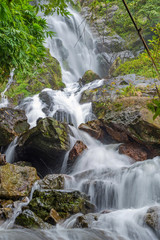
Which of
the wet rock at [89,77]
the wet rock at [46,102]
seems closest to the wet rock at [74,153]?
the wet rock at [46,102]

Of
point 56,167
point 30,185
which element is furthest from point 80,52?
point 30,185

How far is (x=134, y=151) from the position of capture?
7.65 meters

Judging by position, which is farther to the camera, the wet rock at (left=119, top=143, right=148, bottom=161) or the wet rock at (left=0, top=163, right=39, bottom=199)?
the wet rock at (left=119, top=143, right=148, bottom=161)

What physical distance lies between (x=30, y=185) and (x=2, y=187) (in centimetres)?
92

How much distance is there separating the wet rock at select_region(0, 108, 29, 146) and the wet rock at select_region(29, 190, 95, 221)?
4.43 metres

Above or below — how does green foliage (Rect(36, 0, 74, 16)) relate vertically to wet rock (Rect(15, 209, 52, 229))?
above

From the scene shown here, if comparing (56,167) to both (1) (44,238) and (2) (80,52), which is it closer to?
(1) (44,238)

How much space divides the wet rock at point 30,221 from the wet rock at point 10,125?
5.20m

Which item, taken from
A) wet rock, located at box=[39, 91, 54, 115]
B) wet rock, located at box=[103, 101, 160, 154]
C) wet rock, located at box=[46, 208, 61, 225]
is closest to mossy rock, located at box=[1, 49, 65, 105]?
wet rock, located at box=[39, 91, 54, 115]

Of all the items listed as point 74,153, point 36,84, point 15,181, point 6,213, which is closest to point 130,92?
point 74,153

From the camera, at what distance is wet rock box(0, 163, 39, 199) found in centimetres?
573

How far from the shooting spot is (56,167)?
8.52m

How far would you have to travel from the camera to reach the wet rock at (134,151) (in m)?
7.41

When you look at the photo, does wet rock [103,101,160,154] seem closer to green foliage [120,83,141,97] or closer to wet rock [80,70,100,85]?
green foliage [120,83,141,97]
